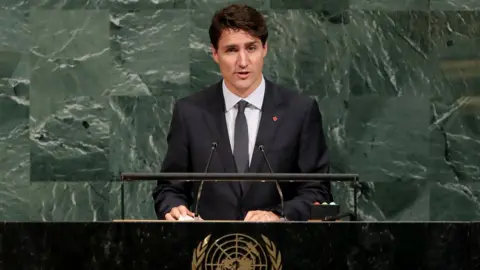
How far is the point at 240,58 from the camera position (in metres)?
5.18

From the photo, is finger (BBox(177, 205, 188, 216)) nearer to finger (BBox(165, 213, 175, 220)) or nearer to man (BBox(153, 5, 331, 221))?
finger (BBox(165, 213, 175, 220))

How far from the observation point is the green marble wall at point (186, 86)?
21.8 ft

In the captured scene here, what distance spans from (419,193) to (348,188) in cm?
49

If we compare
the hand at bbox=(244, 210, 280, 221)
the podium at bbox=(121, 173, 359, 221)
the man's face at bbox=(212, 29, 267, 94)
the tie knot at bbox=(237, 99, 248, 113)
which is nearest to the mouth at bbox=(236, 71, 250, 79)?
the man's face at bbox=(212, 29, 267, 94)

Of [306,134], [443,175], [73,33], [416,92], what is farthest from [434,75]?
[73,33]

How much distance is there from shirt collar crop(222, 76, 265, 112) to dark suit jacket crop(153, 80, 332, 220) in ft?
0.09

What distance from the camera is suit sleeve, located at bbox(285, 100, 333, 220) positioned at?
183 inches

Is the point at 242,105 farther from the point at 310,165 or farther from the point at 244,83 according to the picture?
the point at 310,165
